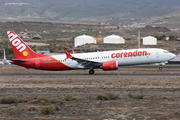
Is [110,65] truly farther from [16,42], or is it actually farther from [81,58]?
[16,42]

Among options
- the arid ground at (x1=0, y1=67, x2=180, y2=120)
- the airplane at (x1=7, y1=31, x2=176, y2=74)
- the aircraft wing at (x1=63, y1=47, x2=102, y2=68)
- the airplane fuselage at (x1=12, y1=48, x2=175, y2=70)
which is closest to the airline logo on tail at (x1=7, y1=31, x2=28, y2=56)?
the airplane at (x1=7, y1=31, x2=176, y2=74)

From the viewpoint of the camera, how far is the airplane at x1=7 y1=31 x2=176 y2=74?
4388cm

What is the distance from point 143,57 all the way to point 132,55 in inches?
65.7

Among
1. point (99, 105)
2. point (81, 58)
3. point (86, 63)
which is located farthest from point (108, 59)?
point (99, 105)

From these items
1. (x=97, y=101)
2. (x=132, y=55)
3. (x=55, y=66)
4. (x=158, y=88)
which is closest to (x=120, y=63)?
(x=132, y=55)

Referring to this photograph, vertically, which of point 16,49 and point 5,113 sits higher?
point 16,49

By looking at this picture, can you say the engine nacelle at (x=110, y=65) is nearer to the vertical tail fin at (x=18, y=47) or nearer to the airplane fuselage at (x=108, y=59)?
the airplane fuselage at (x=108, y=59)

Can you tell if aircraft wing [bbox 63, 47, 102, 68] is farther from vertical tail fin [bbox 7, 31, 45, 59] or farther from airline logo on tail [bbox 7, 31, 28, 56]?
airline logo on tail [bbox 7, 31, 28, 56]

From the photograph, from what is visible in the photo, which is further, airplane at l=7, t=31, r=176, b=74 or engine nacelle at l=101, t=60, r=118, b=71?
airplane at l=7, t=31, r=176, b=74

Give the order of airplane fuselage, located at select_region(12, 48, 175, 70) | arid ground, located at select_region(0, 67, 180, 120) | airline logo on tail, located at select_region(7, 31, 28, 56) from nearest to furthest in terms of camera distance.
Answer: arid ground, located at select_region(0, 67, 180, 120), airplane fuselage, located at select_region(12, 48, 175, 70), airline logo on tail, located at select_region(7, 31, 28, 56)

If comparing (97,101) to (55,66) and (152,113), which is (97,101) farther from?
(55,66)

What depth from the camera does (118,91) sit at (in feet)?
93.2

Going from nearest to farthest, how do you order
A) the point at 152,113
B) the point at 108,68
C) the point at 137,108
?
the point at 152,113
the point at 137,108
the point at 108,68

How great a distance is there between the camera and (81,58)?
45.2m
